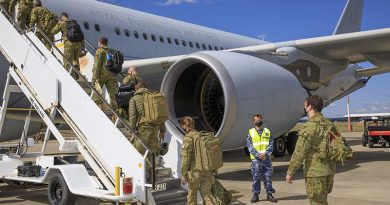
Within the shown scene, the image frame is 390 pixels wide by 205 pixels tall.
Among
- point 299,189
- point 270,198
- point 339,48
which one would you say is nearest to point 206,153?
point 270,198

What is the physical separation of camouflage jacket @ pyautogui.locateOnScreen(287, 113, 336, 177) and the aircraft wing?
4.70m

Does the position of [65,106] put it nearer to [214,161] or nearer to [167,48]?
[214,161]

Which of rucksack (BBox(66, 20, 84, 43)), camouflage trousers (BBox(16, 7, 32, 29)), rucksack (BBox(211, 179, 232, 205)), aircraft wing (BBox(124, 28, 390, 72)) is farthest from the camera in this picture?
aircraft wing (BBox(124, 28, 390, 72))

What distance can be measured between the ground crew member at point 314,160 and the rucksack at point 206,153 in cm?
86

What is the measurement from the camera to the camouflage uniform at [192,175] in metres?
4.81

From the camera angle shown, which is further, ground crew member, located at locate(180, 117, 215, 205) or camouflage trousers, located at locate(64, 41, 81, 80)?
camouflage trousers, located at locate(64, 41, 81, 80)

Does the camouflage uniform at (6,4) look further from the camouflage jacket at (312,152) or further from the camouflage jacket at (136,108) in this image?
the camouflage jacket at (312,152)

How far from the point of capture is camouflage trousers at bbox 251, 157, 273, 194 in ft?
20.6

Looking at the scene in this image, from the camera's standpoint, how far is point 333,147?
13.7 ft

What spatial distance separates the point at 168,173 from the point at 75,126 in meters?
1.35

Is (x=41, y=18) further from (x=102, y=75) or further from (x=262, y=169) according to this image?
(x=262, y=169)

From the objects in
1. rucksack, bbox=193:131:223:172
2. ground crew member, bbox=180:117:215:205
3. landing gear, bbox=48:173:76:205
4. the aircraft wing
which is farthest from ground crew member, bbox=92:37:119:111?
the aircraft wing

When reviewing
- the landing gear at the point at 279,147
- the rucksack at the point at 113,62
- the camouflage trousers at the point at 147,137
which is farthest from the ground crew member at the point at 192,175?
the landing gear at the point at 279,147

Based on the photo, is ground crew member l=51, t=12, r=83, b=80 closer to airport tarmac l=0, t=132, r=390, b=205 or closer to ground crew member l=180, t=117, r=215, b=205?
airport tarmac l=0, t=132, r=390, b=205
